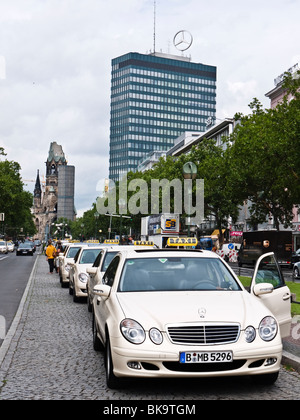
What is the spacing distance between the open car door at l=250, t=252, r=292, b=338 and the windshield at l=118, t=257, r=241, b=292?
361 millimetres

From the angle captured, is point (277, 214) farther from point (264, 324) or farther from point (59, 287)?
point (264, 324)

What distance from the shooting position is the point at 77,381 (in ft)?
21.0

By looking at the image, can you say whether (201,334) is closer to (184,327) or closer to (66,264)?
(184,327)

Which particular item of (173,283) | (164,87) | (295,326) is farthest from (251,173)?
(164,87)

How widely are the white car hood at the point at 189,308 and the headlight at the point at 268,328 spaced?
6cm

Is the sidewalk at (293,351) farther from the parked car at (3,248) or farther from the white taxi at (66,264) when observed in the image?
the parked car at (3,248)

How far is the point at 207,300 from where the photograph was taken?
6.19 metres

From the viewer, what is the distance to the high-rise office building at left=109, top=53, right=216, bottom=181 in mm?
149375

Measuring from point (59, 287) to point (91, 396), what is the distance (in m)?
15.2

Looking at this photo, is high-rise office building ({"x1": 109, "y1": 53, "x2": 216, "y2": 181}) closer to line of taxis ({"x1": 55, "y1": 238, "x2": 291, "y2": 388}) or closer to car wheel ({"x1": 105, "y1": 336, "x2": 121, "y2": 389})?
line of taxis ({"x1": 55, "y1": 238, "x2": 291, "y2": 388})

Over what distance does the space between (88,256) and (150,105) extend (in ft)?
450

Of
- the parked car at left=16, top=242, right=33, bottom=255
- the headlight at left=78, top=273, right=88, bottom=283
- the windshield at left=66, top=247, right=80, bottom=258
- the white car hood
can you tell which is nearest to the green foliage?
the windshield at left=66, top=247, right=80, bottom=258

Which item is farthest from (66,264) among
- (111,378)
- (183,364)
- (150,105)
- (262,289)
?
(150,105)

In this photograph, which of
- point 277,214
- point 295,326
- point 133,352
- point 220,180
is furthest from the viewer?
point 220,180
